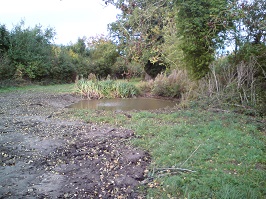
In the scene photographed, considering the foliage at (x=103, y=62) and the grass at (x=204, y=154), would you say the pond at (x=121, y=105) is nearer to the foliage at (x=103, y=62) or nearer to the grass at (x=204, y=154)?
the grass at (x=204, y=154)

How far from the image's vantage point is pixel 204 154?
387 cm

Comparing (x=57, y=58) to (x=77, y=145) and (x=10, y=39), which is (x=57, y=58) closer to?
(x=10, y=39)

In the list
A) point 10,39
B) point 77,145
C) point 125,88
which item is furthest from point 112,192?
point 10,39

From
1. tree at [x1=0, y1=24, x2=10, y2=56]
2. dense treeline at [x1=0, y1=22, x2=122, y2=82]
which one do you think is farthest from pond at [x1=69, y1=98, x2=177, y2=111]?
tree at [x1=0, y1=24, x2=10, y2=56]

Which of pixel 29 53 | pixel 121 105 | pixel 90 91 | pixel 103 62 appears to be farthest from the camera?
pixel 103 62

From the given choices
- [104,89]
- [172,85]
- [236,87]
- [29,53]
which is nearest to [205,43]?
[236,87]

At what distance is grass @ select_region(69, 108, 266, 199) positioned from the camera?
113 inches

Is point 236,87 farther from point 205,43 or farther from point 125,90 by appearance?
point 125,90

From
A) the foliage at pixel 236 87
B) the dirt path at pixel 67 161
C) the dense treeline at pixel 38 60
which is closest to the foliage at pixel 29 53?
the dense treeline at pixel 38 60

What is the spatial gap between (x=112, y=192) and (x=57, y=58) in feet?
67.6

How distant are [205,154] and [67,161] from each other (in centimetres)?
231

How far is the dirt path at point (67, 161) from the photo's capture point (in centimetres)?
296

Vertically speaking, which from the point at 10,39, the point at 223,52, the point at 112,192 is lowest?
the point at 112,192

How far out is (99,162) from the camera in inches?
148
